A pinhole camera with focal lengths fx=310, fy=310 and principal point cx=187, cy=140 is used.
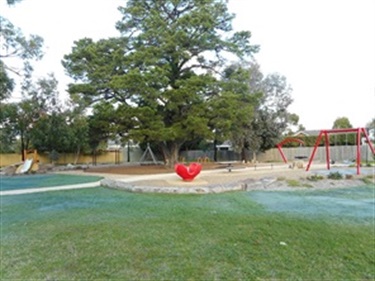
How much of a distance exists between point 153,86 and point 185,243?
14.2m

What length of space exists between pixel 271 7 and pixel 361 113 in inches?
1103

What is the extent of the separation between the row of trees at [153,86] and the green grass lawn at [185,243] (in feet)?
36.4

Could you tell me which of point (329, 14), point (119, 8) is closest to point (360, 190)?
point (329, 14)

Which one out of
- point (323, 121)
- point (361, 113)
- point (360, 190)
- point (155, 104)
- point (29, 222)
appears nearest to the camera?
point (29, 222)

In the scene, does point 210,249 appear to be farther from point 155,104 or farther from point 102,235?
point 155,104

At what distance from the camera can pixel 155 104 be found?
18141mm

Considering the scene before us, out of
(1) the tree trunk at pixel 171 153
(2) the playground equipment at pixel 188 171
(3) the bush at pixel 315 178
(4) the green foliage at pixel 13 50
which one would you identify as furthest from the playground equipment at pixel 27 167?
(3) the bush at pixel 315 178

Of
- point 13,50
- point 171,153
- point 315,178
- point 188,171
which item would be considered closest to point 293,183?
point 315,178

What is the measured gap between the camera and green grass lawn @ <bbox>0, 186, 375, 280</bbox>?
147 inches

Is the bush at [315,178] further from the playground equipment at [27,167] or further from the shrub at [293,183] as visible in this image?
the playground equipment at [27,167]

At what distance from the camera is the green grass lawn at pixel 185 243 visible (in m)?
3.73

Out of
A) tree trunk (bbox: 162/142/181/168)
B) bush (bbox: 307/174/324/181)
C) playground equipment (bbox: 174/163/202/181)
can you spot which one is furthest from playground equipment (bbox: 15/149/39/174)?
bush (bbox: 307/174/324/181)

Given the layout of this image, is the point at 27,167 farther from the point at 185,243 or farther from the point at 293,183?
the point at 185,243

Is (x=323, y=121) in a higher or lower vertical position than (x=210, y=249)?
higher
